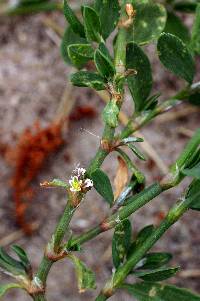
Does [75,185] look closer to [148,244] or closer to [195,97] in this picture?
[148,244]

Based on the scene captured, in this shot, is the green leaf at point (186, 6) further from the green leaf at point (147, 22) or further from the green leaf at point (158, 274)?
the green leaf at point (158, 274)

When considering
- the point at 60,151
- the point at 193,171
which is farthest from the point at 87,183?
the point at 60,151

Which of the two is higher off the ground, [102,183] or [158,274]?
[102,183]

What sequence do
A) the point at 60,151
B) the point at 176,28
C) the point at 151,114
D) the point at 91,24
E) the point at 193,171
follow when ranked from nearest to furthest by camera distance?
the point at 193,171
the point at 91,24
the point at 151,114
the point at 176,28
the point at 60,151

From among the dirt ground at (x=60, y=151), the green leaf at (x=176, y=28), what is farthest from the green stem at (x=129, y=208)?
Result: the dirt ground at (x=60, y=151)

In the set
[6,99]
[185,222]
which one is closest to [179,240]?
[185,222]

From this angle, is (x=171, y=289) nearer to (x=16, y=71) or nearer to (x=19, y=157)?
(x=19, y=157)

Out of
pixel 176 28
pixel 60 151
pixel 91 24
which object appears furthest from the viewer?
pixel 60 151
